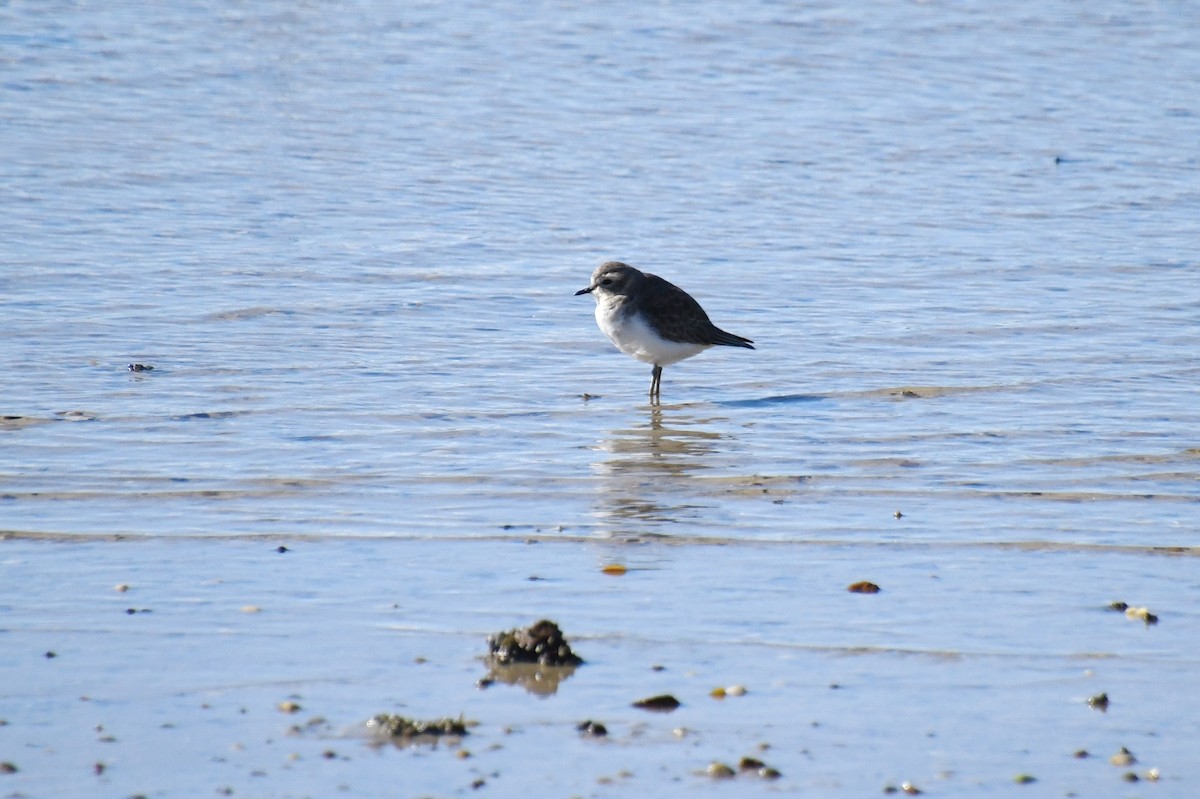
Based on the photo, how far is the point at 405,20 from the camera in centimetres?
2197

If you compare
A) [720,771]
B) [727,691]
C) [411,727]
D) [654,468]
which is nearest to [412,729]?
[411,727]

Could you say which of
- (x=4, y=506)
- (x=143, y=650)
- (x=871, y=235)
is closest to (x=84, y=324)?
(x=4, y=506)

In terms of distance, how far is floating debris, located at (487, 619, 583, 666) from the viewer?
191 inches

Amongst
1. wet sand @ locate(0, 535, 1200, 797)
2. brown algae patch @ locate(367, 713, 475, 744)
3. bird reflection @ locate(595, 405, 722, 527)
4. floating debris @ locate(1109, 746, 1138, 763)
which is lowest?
bird reflection @ locate(595, 405, 722, 527)

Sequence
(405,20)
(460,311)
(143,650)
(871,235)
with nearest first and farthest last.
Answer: (143,650) → (460,311) → (871,235) → (405,20)

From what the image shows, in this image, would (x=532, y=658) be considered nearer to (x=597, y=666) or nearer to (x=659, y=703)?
(x=597, y=666)

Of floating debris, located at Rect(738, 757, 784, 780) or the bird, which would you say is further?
the bird

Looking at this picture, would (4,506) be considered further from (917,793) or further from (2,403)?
(917,793)

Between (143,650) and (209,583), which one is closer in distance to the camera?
(143,650)

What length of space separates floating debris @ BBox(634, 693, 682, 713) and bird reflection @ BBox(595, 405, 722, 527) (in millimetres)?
1791

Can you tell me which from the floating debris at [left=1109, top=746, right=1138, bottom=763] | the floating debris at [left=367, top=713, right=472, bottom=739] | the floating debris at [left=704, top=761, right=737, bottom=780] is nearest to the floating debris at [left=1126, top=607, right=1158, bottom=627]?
the floating debris at [left=1109, top=746, right=1138, bottom=763]

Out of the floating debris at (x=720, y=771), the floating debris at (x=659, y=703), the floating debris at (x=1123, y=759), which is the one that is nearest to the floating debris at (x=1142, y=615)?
the floating debris at (x=1123, y=759)

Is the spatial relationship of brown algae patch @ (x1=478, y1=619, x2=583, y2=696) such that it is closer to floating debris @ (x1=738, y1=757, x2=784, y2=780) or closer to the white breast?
floating debris @ (x1=738, y1=757, x2=784, y2=780)

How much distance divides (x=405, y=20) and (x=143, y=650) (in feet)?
59.2
